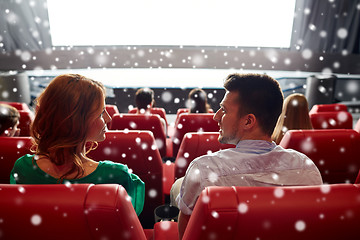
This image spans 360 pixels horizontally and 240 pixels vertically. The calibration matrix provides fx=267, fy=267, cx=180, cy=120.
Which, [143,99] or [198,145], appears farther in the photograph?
[143,99]

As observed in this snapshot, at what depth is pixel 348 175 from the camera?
143cm

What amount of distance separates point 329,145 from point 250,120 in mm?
557

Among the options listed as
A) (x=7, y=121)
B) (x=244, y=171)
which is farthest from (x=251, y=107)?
(x=7, y=121)

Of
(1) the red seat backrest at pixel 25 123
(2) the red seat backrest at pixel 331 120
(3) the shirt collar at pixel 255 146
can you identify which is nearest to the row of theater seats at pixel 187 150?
(3) the shirt collar at pixel 255 146

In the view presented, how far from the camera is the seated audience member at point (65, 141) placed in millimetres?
911

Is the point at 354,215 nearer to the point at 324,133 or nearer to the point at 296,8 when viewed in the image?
Result: the point at 324,133

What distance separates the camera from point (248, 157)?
0.86 meters

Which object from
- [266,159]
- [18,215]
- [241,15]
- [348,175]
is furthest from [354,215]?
[241,15]

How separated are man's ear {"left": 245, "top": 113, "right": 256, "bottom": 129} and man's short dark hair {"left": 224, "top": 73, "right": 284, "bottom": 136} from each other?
0.5 inches

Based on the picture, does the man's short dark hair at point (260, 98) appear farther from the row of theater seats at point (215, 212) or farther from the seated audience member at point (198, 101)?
the seated audience member at point (198, 101)

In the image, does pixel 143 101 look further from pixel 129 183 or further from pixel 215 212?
pixel 215 212

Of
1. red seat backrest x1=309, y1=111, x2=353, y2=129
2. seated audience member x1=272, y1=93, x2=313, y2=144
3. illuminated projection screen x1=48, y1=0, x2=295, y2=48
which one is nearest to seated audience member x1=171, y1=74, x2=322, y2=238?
seated audience member x1=272, y1=93, x2=313, y2=144

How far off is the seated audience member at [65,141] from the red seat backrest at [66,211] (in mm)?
286

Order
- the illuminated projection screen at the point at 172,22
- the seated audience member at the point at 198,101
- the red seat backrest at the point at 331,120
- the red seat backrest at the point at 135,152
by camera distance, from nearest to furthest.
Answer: the red seat backrest at the point at 135,152 → the red seat backrest at the point at 331,120 → the seated audience member at the point at 198,101 → the illuminated projection screen at the point at 172,22
